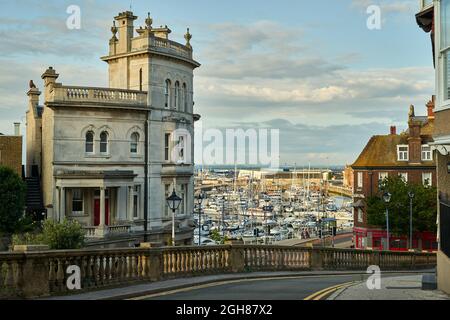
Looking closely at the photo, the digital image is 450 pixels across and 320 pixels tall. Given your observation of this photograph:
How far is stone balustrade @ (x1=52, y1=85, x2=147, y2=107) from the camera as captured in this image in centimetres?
4150

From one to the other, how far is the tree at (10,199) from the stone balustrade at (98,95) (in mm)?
5828

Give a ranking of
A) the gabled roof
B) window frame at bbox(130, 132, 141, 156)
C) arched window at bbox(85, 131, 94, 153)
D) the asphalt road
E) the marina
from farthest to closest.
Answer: the marina < the gabled roof < window frame at bbox(130, 132, 141, 156) < arched window at bbox(85, 131, 94, 153) < the asphalt road

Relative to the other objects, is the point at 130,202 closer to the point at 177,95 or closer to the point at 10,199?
the point at 10,199

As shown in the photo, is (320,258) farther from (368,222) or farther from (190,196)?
(368,222)

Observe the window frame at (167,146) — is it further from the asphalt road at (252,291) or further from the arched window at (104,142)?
the asphalt road at (252,291)

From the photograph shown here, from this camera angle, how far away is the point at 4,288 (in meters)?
13.1

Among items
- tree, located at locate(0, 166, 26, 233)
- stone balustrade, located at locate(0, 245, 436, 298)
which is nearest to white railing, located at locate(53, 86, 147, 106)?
tree, located at locate(0, 166, 26, 233)

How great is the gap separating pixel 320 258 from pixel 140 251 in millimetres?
10192

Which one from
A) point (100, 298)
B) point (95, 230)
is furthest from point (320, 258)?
point (95, 230)

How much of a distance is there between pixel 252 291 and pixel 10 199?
89.2ft

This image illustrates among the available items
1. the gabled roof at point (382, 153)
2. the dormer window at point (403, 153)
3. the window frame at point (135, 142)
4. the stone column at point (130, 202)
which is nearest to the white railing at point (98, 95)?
the window frame at point (135, 142)

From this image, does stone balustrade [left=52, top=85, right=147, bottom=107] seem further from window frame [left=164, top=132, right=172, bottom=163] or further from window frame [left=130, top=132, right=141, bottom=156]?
window frame [left=164, top=132, right=172, bottom=163]

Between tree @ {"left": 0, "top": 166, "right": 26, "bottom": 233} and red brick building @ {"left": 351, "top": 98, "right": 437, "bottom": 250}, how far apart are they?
38621 millimetres

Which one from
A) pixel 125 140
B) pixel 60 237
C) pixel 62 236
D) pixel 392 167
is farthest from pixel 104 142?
pixel 392 167
